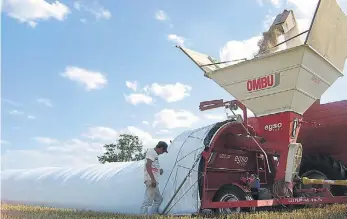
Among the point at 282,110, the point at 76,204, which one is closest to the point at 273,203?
the point at 282,110

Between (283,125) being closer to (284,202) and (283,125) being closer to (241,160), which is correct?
(284,202)

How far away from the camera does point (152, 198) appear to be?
29.8 feet

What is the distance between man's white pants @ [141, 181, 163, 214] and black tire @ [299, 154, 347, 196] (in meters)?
3.25

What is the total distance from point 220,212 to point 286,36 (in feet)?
14.9

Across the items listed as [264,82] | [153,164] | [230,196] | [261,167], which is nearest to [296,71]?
[264,82]

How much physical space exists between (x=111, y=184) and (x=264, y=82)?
6071mm

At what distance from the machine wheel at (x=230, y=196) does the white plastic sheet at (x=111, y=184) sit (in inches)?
18.9

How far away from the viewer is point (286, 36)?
33.1 ft

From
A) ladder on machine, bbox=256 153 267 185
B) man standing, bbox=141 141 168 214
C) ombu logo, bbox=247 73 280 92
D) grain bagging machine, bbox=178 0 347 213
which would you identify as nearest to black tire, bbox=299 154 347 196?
grain bagging machine, bbox=178 0 347 213

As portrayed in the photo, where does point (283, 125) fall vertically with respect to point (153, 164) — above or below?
above

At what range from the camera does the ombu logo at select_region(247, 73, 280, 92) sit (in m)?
8.59

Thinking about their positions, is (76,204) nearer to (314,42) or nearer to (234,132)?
(234,132)

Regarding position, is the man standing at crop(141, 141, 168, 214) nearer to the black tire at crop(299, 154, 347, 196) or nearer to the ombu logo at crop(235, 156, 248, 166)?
the ombu logo at crop(235, 156, 248, 166)

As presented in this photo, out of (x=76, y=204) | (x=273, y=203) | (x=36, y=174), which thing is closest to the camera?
(x=273, y=203)
